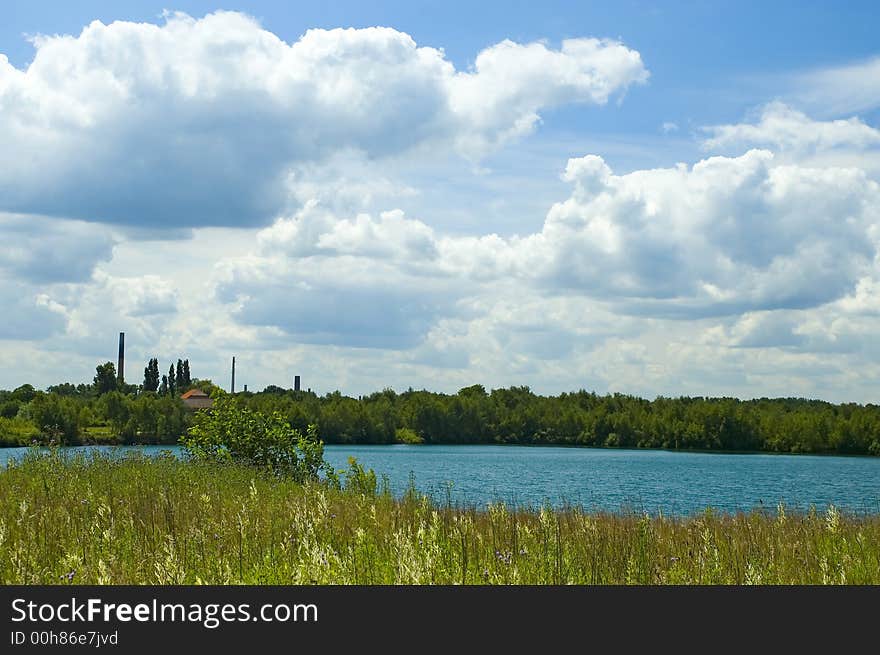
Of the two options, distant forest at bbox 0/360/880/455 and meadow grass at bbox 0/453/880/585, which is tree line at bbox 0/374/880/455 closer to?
distant forest at bbox 0/360/880/455

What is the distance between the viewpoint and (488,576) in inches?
342

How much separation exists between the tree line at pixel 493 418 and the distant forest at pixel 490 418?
18 centimetres

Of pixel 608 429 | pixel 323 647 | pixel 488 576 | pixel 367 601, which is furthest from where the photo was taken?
pixel 608 429

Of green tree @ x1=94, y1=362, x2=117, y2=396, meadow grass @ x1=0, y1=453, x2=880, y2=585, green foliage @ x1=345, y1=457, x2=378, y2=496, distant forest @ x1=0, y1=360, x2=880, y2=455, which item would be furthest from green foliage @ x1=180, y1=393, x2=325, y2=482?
green tree @ x1=94, y1=362, x2=117, y2=396

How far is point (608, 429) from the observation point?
16212 centimetres

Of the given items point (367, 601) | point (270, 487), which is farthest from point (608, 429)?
point (367, 601)

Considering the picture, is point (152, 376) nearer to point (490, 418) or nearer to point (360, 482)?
point (490, 418)

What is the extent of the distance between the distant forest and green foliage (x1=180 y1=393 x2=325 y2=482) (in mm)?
87488

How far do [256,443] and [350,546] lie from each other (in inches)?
555

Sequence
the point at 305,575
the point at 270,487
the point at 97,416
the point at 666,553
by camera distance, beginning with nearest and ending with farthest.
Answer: the point at 305,575
the point at 666,553
the point at 270,487
the point at 97,416

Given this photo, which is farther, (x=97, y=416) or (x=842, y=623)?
(x=97, y=416)

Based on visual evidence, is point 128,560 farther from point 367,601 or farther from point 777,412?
point 777,412

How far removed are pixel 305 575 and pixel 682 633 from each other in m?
3.24

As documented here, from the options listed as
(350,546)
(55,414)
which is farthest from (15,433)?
(350,546)
